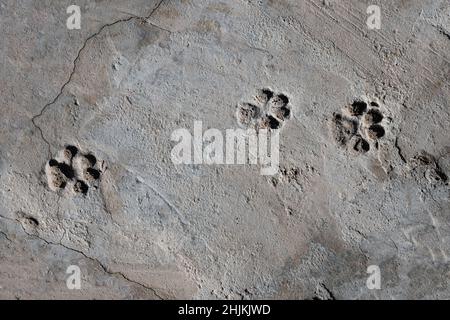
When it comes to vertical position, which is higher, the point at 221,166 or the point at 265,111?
the point at 265,111

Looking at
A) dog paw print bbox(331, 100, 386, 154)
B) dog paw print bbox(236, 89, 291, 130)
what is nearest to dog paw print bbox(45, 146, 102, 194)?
dog paw print bbox(236, 89, 291, 130)

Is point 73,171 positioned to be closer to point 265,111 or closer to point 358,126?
point 265,111

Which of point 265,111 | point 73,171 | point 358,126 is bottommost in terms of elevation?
point 73,171

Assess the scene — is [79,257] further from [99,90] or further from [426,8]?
[426,8]

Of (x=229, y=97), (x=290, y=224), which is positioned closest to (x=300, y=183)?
(x=290, y=224)

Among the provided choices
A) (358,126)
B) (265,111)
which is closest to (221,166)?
(265,111)

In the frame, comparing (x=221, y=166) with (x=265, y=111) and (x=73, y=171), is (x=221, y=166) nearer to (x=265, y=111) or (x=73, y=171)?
(x=265, y=111)
